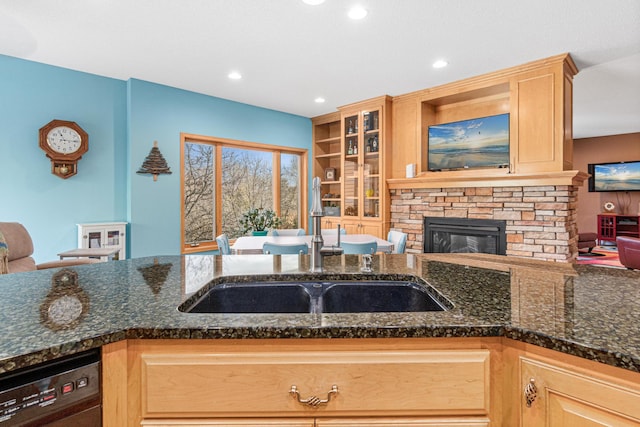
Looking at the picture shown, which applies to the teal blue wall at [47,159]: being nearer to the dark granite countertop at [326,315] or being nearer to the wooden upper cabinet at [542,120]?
the dark granite countertop at [326,315]

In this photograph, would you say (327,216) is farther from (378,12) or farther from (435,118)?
(378,12)

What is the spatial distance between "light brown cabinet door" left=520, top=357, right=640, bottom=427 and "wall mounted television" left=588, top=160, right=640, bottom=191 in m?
8.98

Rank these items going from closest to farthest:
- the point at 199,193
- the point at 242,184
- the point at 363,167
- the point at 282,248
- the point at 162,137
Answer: the point at 282,248, the point at 162,137, the point at 199,193, the point at 363,167, the point at 242,184

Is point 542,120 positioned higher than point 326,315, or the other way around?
point 542,120

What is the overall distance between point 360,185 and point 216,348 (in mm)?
4426

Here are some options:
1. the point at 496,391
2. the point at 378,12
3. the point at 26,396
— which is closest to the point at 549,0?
the point at 378,12

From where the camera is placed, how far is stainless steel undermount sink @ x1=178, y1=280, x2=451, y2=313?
1.25 metres

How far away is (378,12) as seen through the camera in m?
2.58

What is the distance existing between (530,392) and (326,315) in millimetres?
466

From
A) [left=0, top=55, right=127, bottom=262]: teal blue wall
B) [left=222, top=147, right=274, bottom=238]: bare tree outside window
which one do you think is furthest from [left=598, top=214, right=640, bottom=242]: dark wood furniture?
[left=0, top=55, right=127, bottom=262]: teal blue wall

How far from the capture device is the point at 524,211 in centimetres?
365

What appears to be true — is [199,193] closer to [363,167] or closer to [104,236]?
[104,236]

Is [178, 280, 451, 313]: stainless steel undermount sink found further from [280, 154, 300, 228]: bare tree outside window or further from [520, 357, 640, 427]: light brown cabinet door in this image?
[280, 154, 300, 228]: bare tree outside window

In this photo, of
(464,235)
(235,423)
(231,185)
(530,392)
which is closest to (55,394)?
(235,423)
